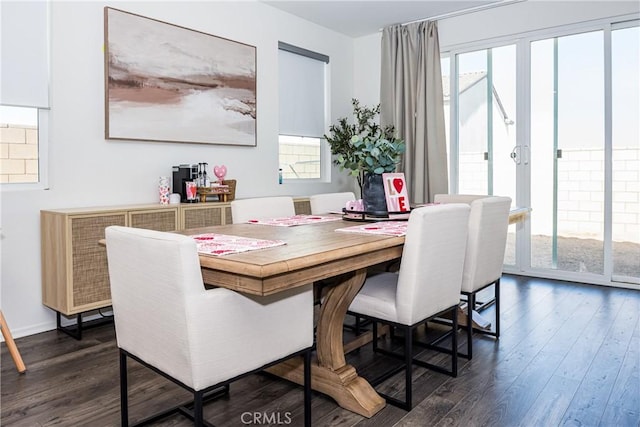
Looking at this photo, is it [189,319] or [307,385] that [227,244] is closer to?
[189,319]

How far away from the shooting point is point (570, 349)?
8.41 feet

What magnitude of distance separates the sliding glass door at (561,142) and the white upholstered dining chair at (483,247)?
77.1 inches

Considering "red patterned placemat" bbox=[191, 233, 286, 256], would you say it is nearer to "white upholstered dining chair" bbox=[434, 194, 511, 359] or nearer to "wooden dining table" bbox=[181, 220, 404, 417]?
"wooden dining table" bbox=[181, 220, 404, 417]

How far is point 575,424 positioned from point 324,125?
384 centimetres

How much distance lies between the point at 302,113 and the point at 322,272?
136 inches

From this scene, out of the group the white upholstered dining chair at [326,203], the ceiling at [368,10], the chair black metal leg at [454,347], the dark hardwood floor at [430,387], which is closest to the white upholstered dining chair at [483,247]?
the chair black metal leg at [454,347]

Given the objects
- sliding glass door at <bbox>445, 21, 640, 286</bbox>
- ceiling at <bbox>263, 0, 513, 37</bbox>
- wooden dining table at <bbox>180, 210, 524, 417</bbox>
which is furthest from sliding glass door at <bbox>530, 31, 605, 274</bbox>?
wooden dining table at <bbox>180, 210, 524, 417</bbox>

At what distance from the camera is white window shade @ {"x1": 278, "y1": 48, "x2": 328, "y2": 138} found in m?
4.59

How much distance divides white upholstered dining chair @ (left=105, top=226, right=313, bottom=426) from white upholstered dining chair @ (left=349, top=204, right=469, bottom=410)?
475 millimetres

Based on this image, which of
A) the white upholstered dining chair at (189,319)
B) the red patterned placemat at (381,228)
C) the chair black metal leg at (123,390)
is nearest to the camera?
the white upholstered dining chair at (189,319)

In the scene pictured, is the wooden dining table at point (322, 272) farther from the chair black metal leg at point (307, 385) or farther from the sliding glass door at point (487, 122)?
the sliding glass door at point (487, 122)

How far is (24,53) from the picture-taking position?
278 cm

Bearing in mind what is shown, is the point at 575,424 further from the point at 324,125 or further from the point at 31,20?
the point at 324,125

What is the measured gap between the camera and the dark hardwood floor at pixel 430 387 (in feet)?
6.12
